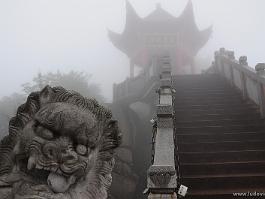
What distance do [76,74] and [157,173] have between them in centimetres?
1910

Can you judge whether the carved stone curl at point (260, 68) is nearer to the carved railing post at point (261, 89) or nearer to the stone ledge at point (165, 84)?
the carved railing post at point (261, 89)

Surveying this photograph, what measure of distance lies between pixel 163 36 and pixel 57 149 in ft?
72.7

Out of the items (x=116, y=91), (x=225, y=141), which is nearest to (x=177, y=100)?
(x=225, y=141)

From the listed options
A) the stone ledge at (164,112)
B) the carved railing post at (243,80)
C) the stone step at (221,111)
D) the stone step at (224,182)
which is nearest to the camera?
the stone step at (224,182)

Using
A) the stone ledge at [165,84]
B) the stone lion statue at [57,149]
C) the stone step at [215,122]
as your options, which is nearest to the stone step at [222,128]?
the stone step at [215,122]

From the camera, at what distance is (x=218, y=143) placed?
6.69 m

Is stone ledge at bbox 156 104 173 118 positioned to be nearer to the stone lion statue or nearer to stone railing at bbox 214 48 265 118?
stone railing at bbox 214 48 265 118

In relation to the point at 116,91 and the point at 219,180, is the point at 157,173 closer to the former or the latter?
the point at 219,180

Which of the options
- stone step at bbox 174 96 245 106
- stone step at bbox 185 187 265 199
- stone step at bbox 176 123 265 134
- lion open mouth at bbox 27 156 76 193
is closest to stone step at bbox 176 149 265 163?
stone step at bbox 185 187 265 199

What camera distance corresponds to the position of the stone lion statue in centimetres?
187

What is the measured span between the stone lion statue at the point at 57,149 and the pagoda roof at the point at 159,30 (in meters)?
21.8

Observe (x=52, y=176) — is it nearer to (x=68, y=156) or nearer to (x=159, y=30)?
(x=68, y=156)

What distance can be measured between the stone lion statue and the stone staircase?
316cm

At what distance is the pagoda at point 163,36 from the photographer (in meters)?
23.3
